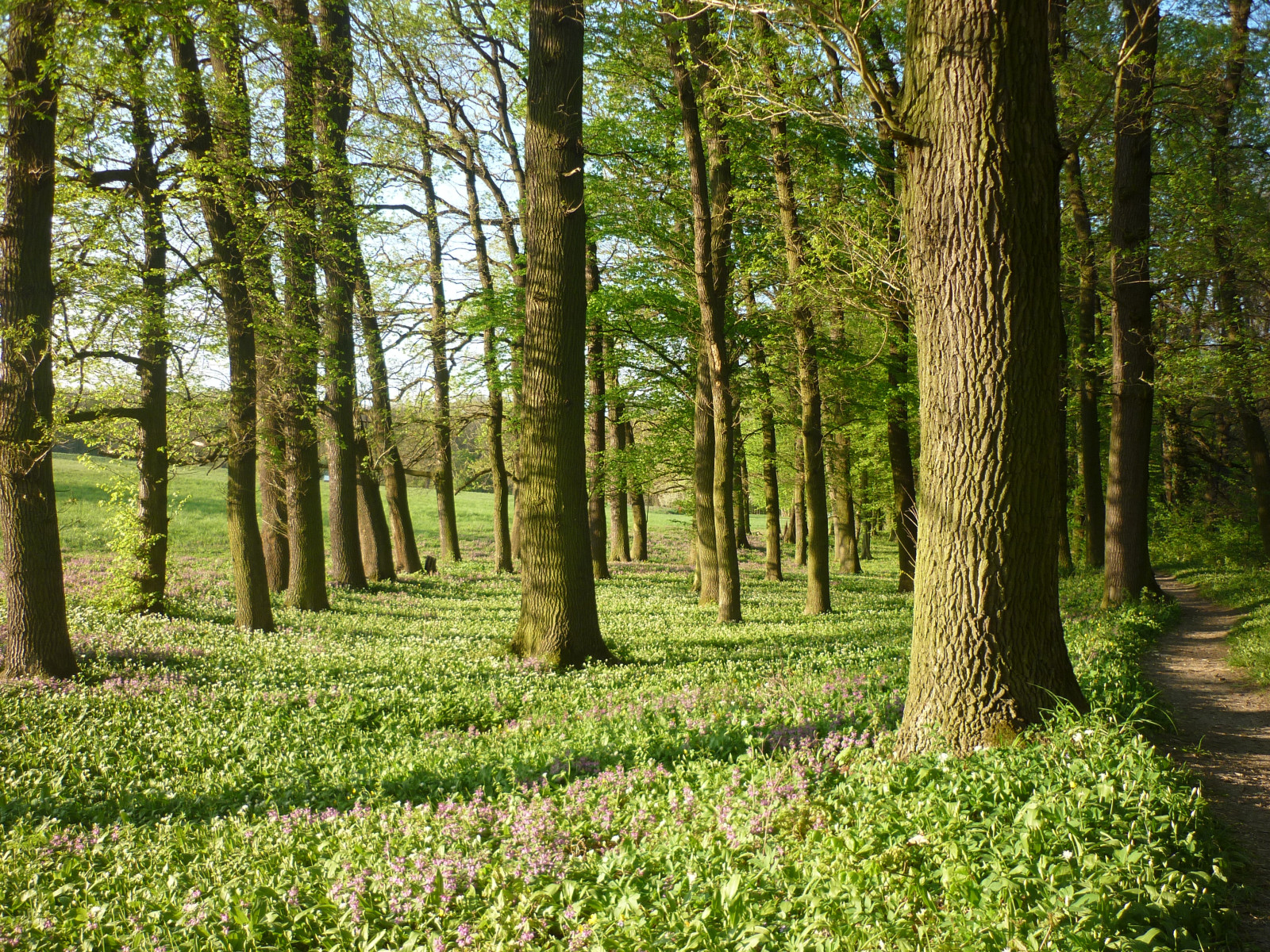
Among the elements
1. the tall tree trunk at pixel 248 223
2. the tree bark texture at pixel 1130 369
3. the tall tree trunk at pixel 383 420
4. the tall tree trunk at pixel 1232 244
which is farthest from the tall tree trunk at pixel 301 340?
the tall tree trunk at pixel 1232 244

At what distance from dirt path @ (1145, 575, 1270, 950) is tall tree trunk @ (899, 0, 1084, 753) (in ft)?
4.06

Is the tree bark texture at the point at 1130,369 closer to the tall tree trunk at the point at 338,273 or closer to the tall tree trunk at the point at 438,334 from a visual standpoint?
the tall tree trunk at the point at 338,273

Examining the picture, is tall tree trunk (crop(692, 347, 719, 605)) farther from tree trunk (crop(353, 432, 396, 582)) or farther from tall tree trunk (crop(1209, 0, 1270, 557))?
tall tree trunk (crop(1209, 0, 1270, 557))

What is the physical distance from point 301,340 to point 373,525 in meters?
7.80

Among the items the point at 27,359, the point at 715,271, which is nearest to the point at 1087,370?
the point at 715,271

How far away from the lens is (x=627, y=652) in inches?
412

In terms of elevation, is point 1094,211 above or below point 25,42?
above

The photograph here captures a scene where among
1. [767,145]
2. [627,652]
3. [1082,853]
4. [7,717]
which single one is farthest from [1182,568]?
[7,717]

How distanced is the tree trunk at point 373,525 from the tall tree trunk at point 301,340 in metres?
4.52

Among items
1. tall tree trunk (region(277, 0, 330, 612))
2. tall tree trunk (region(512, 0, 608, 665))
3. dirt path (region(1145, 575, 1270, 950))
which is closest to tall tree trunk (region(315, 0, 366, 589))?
tall tree trunk (region(277, 0, 330, 612))

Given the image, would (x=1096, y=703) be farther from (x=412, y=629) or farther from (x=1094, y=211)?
(x=1094, y=211)

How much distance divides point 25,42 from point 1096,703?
12.8 metres

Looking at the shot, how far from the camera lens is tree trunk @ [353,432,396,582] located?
65.1 feet

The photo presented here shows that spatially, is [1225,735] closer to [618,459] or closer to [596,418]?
[618,459]
